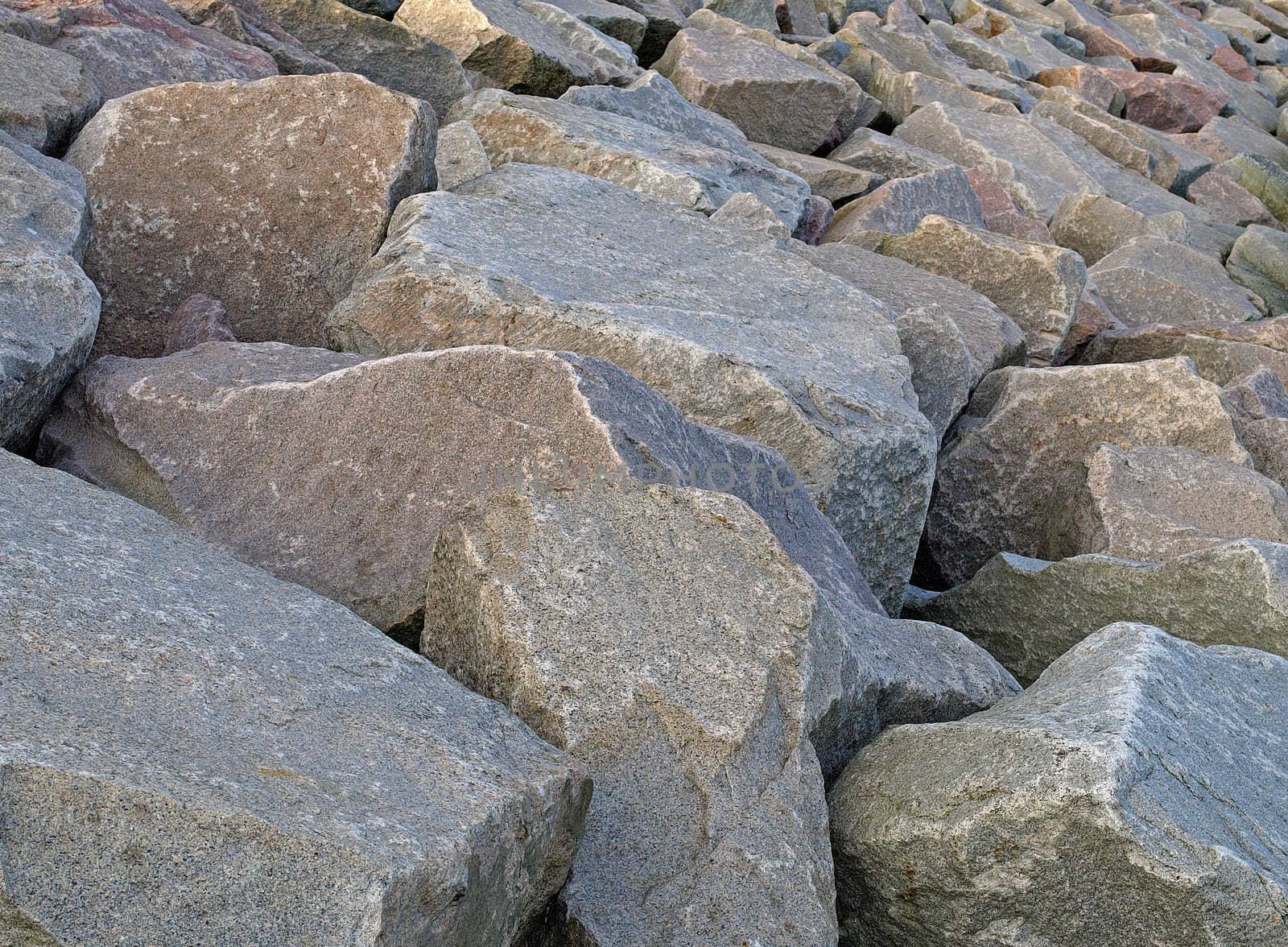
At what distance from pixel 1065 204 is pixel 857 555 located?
452cm

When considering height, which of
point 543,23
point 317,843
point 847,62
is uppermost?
point 317,843

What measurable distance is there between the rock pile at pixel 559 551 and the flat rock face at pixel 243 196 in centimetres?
1

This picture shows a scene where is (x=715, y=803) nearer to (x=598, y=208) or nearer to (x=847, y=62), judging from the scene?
(x=598, y=208)

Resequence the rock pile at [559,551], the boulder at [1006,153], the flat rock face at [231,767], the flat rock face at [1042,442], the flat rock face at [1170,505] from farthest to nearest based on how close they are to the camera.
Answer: the boulder at [1006,153] → the flat rock face at [1042,442] → the flat rock face at [1170,505] → the rock pile at [559,551] → the flat rock face at [231,767]

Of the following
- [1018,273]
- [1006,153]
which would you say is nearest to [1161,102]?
[1006,153]

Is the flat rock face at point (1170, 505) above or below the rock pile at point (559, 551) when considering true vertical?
below

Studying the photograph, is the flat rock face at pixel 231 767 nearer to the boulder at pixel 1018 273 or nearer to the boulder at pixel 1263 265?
the boulder at pixel 1018 273

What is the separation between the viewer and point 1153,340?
16.1 ft

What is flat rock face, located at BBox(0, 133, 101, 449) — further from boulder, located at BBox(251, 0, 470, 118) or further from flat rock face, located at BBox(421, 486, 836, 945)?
boulder, located at BBox(251, 0, 470, 118)

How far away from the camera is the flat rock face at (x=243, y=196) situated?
10.0 ft

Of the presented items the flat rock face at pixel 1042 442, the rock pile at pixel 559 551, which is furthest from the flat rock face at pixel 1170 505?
the flat rock face at pixel 1042 442

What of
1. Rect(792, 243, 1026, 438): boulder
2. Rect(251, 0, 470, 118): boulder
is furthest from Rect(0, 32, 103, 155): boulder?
Rect(792, 243, 1026, 438): boulder

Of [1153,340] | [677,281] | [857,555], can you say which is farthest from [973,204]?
[857,555]

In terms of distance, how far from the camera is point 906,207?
5434 millimetres
